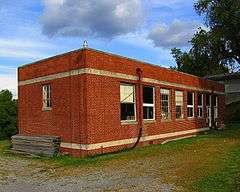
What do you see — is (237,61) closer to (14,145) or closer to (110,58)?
(110,58)

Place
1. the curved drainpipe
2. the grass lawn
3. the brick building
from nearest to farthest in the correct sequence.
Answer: the grass lawn → the brick building → the curved drainpipe

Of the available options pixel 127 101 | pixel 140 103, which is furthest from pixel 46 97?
pixel 140 103

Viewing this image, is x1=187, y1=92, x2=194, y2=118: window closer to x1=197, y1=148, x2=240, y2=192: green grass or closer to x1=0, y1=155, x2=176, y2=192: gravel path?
x1=0, y1=155, x2=176, y2=192: gravel path

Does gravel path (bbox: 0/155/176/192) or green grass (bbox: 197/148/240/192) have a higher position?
green grass (bbox: 197/148/240/192)

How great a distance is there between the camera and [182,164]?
1625cm

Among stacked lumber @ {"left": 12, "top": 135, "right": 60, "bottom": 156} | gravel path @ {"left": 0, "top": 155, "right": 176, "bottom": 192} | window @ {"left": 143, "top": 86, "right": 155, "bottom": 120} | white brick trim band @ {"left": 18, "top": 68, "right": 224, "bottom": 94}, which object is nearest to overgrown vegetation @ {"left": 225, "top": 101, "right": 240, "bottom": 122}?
white brick trim band @ {"left": 18, "top": 68, "right": 224, "bottom": 94}

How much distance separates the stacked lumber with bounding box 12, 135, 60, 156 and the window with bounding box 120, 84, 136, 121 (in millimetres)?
3997

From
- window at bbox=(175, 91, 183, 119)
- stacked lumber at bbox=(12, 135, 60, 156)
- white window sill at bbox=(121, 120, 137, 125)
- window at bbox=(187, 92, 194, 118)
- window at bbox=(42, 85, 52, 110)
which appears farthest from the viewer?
window at bbox=(187, 92, 194, 118)

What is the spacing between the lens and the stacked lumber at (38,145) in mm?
21531

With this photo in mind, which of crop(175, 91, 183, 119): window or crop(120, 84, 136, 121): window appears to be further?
→ crop(175, 91, 183, 119): window

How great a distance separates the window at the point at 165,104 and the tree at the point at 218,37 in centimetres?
942

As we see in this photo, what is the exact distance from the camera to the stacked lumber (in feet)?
70.6

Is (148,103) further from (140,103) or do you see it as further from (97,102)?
(97,102)

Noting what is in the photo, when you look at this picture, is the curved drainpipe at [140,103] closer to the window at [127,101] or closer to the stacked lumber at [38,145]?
the window at [127,101]
